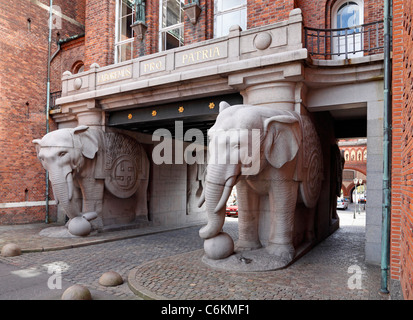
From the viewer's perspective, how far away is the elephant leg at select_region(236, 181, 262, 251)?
7.22 meters

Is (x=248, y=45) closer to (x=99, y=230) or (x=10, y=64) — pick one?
(x=99, y=230)

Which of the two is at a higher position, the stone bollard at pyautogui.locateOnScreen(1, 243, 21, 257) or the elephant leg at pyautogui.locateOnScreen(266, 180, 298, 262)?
the elephant leg at pyautogui.locateOnScreen(266, 180, 298, 262)

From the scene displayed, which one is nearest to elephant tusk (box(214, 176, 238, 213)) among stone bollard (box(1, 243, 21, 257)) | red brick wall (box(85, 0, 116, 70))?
stone bollard (box(1, 243, 21, 257))

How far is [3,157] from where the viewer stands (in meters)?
12.3

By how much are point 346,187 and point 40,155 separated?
3588 cm

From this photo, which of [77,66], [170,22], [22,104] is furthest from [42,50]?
[170,22]

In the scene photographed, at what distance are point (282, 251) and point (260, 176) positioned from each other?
5.29ft

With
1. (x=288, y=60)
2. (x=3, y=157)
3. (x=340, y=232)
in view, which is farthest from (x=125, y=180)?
(x=340, y=232)

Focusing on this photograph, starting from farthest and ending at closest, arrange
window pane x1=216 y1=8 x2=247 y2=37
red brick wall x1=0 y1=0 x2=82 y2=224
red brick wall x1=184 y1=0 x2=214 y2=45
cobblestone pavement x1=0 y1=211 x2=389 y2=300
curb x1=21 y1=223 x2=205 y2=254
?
red brick wall x1=0 y1=0 x2=82 y2=224
red brick wall x1=184 y1=0 x2=214 y2=45
window pane x1=216 y1=8 x2=247 y2=37
curb x1=21 y1=223 x2=205 y2=254
cobblestone pavement x1=0 y1=211 x2=389 y2=300

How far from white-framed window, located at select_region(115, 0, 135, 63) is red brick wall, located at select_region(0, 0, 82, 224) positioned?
358 cm

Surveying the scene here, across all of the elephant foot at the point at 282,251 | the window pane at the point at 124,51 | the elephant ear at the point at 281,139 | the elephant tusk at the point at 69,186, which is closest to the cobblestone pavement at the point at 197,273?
the elephant foot at the point at 282,251

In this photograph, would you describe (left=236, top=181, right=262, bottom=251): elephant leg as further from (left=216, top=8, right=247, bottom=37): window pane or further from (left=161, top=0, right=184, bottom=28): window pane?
(left=161, top=0, right=184, bottom=28): window pane

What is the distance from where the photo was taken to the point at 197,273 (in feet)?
19.7

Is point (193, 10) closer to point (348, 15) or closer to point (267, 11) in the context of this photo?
point (267, 11)
